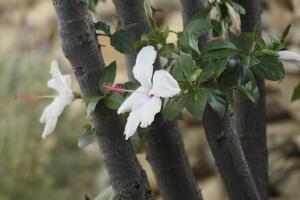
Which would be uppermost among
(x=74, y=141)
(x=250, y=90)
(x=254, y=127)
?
(x=250, y=90)

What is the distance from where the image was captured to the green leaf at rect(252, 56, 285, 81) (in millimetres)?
583

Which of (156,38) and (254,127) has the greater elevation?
(156,38)

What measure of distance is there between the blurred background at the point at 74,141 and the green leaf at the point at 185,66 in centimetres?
157

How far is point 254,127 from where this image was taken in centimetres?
79

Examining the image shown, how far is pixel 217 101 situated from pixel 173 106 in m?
0.05

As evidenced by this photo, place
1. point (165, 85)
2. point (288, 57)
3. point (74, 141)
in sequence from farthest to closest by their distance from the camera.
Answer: point (74, 141)
point (288, 57)
point (165, 85)

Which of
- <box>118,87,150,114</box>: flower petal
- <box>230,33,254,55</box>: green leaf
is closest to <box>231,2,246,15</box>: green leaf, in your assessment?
<box>230,33,254,55</box>: green leaf

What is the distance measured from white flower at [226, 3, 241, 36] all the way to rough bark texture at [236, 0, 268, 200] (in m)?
0.05

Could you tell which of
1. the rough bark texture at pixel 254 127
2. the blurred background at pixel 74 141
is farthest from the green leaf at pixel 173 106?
the blurred background at pixel 74 141

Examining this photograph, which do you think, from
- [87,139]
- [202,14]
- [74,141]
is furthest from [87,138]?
[74,141]

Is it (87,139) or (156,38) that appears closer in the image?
(156,38)

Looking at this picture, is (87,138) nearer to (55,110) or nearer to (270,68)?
(55,110)

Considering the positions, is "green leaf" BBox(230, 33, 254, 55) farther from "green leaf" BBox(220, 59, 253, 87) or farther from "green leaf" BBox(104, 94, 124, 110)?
"green leaf" BBox(104, 94, 124, 110)

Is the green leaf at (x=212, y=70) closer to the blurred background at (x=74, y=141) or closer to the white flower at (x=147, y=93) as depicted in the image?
the white flower at (x=147, y=93)
